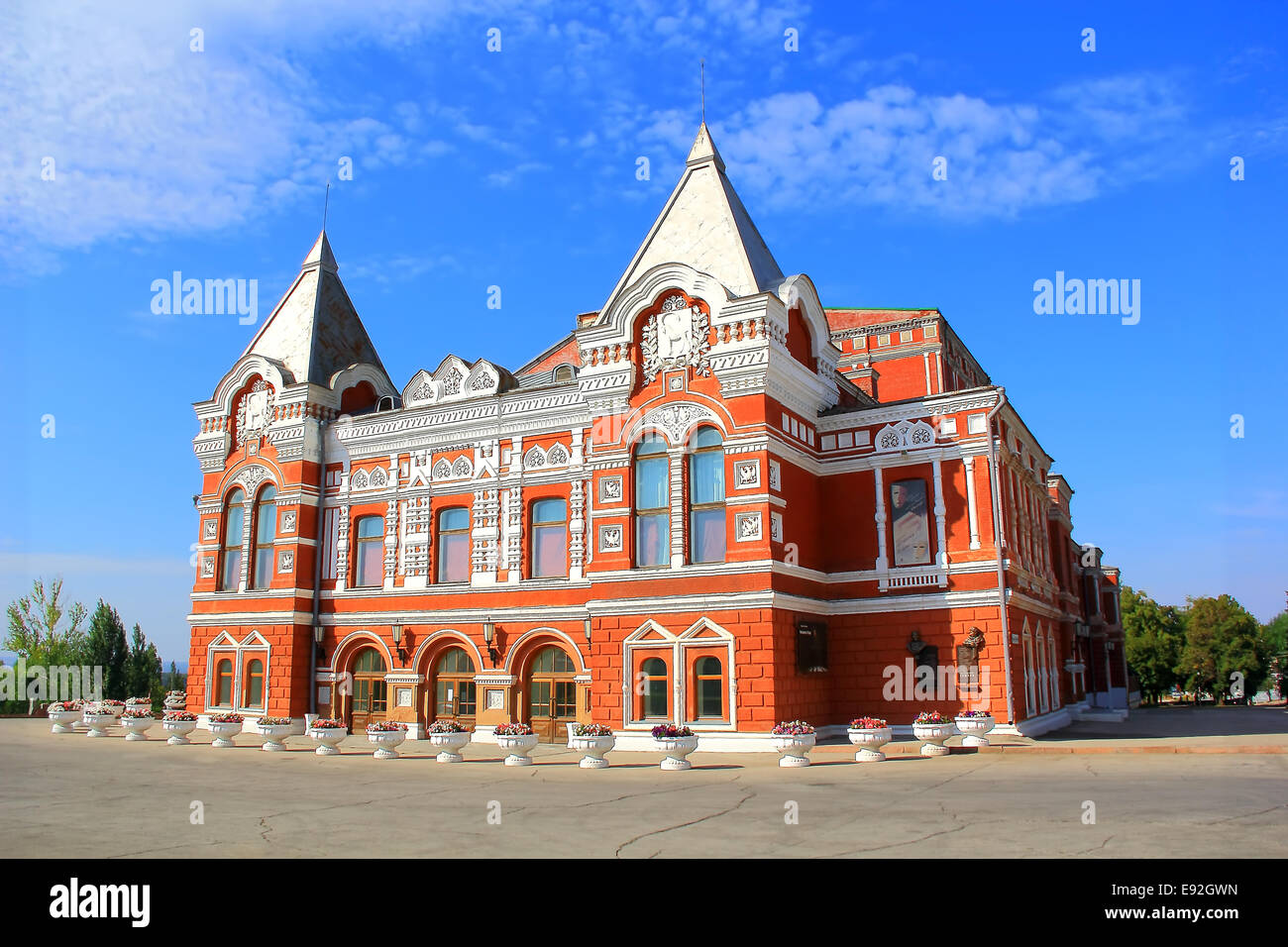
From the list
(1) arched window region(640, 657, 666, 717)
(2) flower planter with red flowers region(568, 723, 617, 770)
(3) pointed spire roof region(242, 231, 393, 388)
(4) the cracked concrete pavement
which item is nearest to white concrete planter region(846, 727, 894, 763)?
(4) the cracked concrete pavement

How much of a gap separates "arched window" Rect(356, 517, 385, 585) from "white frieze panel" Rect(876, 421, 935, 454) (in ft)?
49.6

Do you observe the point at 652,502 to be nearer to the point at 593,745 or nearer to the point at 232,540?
the point at 593,745

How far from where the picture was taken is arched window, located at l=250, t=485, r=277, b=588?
29.9 metres

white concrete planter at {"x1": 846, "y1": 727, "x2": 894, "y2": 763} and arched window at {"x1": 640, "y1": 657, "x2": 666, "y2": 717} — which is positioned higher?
arched window at {"x1": 640, "y1": 657, "x2": 666, "y2": 717}

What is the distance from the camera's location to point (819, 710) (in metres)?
22.8

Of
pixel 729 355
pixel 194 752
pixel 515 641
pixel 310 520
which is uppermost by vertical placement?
pixel 729 355

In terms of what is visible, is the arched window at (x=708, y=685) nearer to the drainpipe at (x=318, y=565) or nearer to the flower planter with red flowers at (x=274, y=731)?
the flower planter with red flowers at (x=274, y=731)

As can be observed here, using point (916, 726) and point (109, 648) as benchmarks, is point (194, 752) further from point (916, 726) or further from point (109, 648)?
point (109, 648)

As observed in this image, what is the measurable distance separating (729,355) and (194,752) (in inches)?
640

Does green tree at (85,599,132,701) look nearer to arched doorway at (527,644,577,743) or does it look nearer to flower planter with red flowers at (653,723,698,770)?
arched doorway at (527,644,577,743)

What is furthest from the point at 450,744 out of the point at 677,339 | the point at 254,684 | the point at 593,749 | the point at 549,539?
the point at 254,684

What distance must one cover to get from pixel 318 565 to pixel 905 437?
18.2 m

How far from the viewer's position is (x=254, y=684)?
29.4 meters
